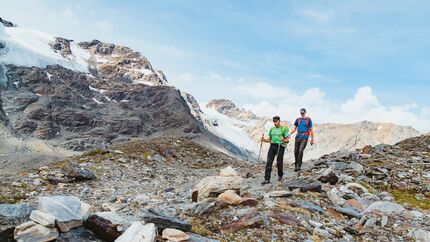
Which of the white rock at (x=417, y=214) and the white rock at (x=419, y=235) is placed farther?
the white rock at (x=417, y=214)

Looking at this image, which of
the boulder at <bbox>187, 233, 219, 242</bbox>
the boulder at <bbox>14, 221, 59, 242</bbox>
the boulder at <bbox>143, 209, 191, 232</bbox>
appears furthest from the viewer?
the boulder at <bbox>143, 209, 191, 232</bbox>

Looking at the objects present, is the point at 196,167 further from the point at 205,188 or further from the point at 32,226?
the point at 32,226

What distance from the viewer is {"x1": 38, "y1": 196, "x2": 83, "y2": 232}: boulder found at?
7.82 m

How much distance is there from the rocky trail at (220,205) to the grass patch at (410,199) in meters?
0.07

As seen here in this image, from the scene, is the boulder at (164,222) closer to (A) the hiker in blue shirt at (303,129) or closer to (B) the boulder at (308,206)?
(B) the boulder at (308,206)

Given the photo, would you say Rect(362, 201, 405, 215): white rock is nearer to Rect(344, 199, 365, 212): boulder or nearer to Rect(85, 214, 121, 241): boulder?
Rect(344, 199, 365, 212): boulder

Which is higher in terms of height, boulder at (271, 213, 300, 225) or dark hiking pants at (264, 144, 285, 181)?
dark hiking pants at (264, 144, 285, 181)

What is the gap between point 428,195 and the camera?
16750mm

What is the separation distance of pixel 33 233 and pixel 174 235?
276 centimetres

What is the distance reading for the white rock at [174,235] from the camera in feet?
27.0

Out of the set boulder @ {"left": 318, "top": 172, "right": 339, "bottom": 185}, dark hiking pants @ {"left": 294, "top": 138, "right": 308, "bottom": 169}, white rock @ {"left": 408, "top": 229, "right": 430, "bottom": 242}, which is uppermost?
dark hiking pants @ {"left": 294, "top": 138, "right": 308, "bottom": 169}

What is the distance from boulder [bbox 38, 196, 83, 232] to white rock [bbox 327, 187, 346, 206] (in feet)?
30.3

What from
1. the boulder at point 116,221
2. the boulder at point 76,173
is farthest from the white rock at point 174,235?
the boulder at point 76,173

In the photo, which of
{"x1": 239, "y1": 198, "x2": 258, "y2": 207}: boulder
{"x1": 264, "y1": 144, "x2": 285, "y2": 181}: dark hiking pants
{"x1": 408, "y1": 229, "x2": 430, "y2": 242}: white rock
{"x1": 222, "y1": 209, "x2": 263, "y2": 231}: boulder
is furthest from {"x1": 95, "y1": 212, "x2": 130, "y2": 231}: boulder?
{"x1": 264, "y1": 144, "x2": 285, "y2": 181}: dark hiking pants
